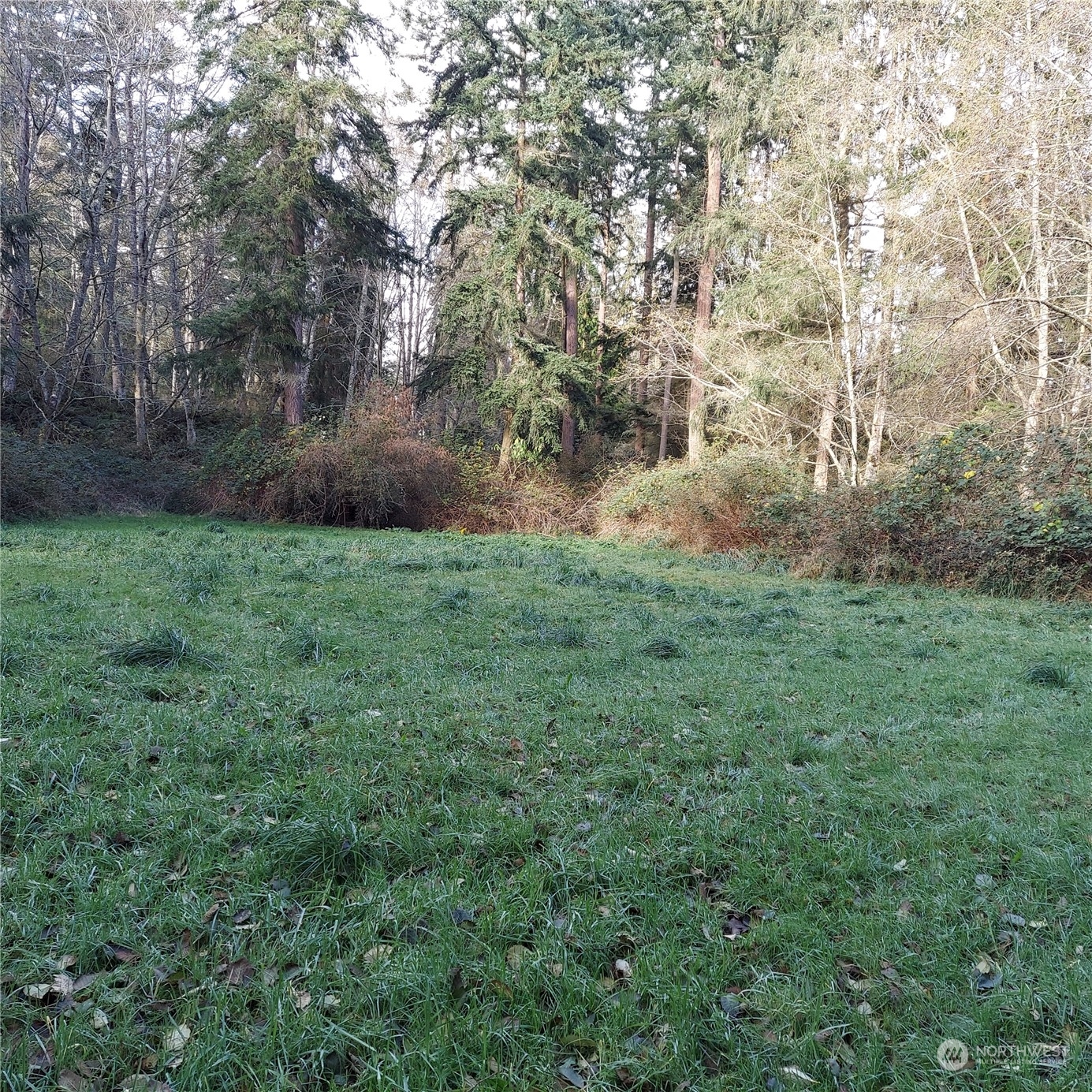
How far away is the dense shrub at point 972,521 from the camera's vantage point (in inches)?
421

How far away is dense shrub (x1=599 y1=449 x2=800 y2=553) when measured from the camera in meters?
16.3

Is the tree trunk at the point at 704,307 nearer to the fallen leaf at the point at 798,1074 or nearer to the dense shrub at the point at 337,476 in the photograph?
the dense shrub at the point at 337,476

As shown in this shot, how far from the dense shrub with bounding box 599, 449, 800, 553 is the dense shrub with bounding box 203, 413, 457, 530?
19.2ft

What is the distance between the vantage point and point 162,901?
2490 mm

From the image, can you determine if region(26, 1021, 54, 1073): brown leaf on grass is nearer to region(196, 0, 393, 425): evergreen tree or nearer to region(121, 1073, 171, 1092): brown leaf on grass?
region(121, 1073, 171, 1092): brown leaf on grass

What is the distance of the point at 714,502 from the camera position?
54.4ft

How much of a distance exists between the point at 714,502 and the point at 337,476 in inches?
398

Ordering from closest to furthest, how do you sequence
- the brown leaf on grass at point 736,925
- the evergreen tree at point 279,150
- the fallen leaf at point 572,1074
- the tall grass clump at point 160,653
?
1. the fallen leaf at point 572,1074
2. the brown leaf on grass at point 736,925
3. the tall grass clump at point 160,653
4. the evergreen tree at point 279,150

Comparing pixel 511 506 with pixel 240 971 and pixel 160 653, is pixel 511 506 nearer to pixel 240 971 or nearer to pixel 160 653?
pixel 160 653

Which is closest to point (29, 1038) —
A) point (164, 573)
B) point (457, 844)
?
point (457, 844)

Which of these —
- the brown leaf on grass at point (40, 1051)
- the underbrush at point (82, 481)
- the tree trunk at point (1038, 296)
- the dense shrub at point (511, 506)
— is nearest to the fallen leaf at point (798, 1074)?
the brown leaf on grass at point (40, 1051)

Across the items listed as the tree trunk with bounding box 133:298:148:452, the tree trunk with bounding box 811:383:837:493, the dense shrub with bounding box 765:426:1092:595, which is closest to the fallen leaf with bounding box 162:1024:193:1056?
the dense shrub with bounding box 765:426:1092:595

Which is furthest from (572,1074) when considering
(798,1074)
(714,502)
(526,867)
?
(714,502)

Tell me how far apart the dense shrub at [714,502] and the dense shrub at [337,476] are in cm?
585
